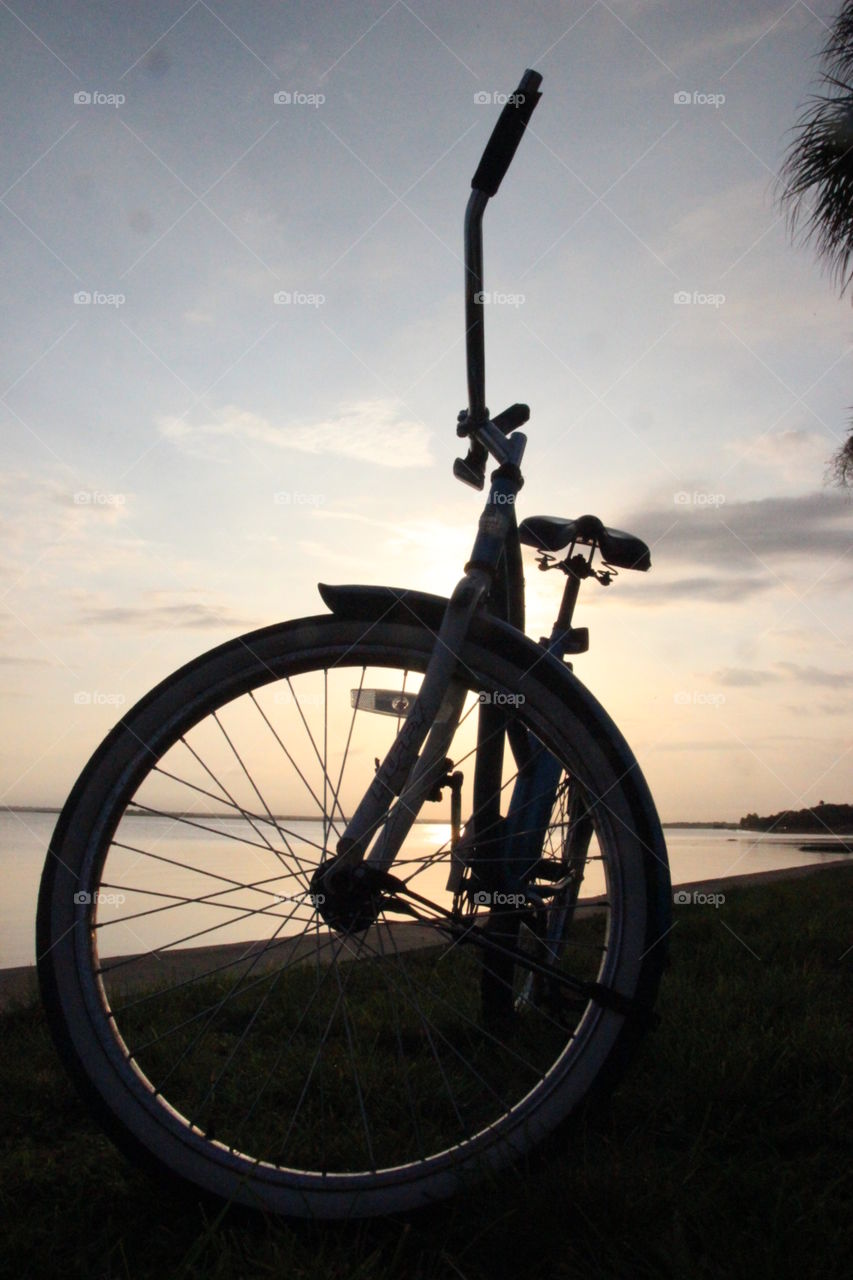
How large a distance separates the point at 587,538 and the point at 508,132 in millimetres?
971

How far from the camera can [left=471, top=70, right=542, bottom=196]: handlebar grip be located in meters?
1.75

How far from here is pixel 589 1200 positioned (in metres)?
1.42

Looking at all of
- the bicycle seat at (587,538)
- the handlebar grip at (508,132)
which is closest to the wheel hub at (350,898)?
the bicycle seat at (587,538)

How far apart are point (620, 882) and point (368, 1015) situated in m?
1.20

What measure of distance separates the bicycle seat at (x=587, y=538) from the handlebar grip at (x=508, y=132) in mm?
803

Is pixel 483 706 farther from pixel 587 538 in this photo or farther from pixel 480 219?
pixel 480 219

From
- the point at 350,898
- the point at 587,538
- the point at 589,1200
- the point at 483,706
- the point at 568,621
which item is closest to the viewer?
the point at 589,1200

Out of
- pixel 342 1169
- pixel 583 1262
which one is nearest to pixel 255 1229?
pixel 342 1169

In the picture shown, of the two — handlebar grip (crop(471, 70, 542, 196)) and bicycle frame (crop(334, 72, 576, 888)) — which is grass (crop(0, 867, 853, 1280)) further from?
handlebar grip (crop(471, 70, 542, 196))

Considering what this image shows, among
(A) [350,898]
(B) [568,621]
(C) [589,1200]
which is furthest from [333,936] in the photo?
(B) [568,621]

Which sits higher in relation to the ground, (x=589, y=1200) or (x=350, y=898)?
(x=350, y=898)

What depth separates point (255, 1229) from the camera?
1.40m

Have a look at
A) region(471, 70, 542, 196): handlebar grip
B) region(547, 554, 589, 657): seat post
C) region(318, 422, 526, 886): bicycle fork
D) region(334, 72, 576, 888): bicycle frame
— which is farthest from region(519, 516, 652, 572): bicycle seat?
region(471, 70, 542, 196): handlebar grip

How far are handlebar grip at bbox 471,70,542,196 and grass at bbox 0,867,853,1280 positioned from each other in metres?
1.70
